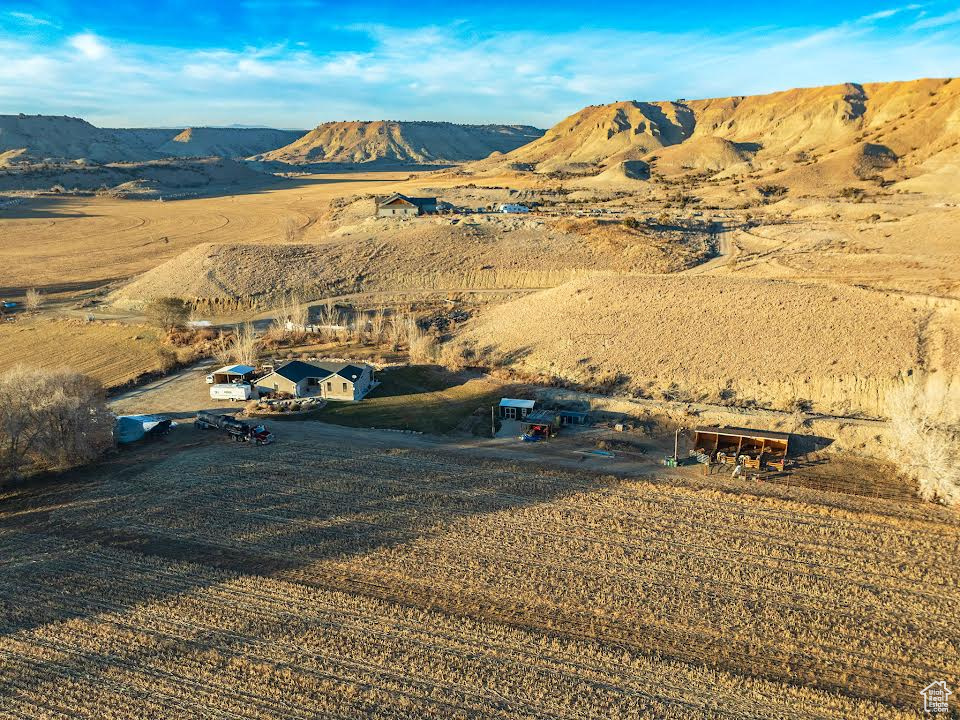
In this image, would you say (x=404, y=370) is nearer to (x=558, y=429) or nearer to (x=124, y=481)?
(x=558, y=429)

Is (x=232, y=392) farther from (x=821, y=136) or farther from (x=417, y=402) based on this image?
(x=821, y=136)

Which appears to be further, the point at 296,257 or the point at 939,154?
the point at 939,154

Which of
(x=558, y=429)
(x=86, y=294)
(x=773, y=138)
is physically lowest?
(x=558, y=429)

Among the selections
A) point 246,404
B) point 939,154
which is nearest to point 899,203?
point 939,154

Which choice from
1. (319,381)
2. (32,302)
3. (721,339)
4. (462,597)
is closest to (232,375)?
(319,381)

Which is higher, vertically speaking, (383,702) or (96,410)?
(96,410)

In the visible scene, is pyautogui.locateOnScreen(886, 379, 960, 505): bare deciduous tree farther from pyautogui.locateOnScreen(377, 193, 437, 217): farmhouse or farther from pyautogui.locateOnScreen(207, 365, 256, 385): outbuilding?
pyautogui.locateOnScreen(377, 193, 437, 217): farmhouse

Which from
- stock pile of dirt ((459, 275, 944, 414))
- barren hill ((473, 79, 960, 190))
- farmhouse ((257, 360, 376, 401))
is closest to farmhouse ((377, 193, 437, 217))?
stock pile of dirt ((459, 275, 944, 414))
